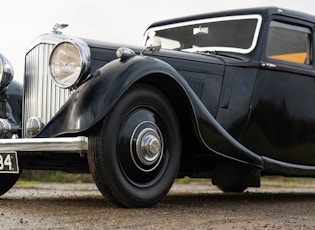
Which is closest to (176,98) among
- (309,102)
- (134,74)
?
(134,74)

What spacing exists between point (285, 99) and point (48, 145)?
7.83ft

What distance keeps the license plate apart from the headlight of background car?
1.98ft

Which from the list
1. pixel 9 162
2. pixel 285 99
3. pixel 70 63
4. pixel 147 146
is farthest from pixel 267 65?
pixel 9 162

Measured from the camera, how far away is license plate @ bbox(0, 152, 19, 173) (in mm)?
4137

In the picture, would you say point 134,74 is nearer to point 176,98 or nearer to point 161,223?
point 176,98

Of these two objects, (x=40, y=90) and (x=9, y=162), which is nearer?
(x=9, y=162)

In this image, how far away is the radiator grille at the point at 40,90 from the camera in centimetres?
448

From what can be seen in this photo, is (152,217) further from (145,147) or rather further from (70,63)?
(70,63)

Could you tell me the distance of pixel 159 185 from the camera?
405 cm

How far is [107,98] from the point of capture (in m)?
3.76

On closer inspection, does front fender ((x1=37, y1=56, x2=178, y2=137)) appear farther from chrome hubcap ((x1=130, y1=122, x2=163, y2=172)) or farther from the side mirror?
chrome hubcap ((x1=130, y1=122, x2=163, y2=172))

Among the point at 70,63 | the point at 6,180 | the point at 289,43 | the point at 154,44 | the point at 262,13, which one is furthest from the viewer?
the point at 289,43

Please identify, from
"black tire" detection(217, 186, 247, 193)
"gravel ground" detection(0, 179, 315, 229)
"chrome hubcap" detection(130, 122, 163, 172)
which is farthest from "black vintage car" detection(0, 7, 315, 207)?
"black tire" detection(217, 186, 247, 193)

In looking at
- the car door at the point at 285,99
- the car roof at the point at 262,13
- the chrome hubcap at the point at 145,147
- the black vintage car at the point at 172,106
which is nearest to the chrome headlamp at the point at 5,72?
the black vintage car at the point at 172,106
